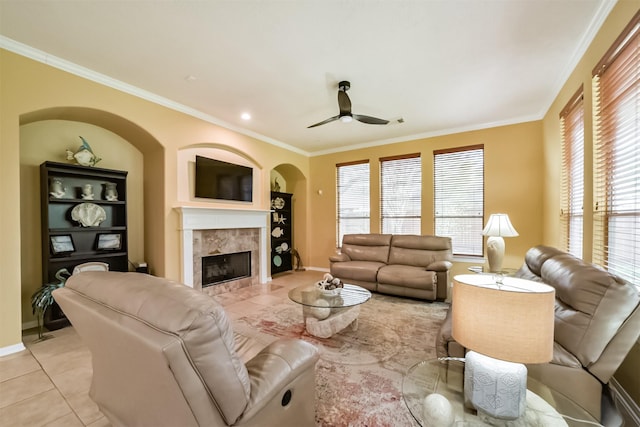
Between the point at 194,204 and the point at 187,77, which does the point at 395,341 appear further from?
the point at 187,77

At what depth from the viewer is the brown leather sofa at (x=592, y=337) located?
4.45ft

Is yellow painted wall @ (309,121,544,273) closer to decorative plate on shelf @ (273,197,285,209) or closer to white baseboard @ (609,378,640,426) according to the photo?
decorative plate on shelf @ (273,197,285,209)

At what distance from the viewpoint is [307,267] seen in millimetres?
6453

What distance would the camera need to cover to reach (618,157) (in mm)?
1966

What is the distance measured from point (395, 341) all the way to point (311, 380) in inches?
58.6

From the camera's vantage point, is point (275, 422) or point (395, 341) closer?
point (275, 422)

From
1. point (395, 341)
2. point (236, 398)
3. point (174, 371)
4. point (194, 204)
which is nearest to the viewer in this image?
point (174, 371)

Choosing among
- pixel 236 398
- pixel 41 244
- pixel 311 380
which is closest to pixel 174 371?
pixel 236 398

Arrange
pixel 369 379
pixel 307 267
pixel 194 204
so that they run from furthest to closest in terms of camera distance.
Result: pixel 307 267 < pixel 194 204 < pixel 369 379

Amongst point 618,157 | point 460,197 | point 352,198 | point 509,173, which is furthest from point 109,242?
point 509,173

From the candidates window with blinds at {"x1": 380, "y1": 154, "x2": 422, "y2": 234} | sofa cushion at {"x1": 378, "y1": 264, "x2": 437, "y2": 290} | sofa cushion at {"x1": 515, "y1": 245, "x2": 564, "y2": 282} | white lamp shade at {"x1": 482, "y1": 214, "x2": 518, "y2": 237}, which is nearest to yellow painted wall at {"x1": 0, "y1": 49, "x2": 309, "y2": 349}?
window with blinds at {"x1": 380, "y1": 154, "x2": 422, "y2": 234}

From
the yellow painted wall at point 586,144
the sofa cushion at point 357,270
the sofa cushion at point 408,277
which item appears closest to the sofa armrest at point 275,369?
the yellow painted wall at point 586,144

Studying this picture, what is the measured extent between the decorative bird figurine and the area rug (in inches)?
105

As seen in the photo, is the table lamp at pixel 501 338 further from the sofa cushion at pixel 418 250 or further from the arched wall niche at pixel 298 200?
the arched wall niche at pixel 298 200
